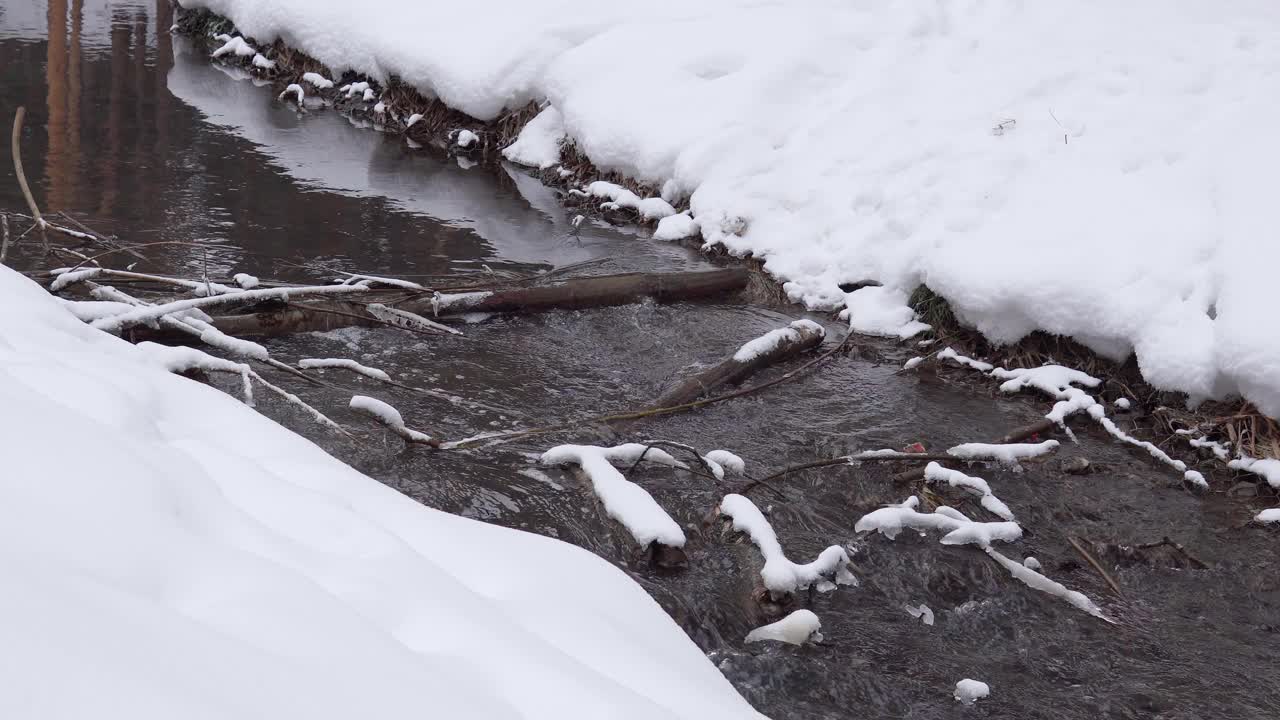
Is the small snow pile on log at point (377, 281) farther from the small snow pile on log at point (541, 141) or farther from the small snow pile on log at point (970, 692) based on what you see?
the small snow pile on log at point (541, 141)

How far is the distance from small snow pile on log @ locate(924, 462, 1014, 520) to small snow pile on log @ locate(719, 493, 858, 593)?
822mm

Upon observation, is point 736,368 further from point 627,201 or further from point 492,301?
point 627,201

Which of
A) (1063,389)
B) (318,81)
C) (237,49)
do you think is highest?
(1063,389)

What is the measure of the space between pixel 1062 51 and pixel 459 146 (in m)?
6.09

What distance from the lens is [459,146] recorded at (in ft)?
36.2

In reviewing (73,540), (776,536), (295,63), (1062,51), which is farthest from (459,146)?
(73,540)

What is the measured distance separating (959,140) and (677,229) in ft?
7.59

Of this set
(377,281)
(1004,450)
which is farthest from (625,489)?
(377,281)

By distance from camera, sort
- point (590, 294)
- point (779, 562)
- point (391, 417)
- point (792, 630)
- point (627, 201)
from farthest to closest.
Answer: point (627, 201) < point (590, 294) < point (391, 417) < point (779, 562) < point (792, 630)

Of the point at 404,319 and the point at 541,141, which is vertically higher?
the point at 404,319

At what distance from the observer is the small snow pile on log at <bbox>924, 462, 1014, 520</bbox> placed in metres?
4.58

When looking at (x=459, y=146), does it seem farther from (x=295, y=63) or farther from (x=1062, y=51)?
(x=1062, y=51)

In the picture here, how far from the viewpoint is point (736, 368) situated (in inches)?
225

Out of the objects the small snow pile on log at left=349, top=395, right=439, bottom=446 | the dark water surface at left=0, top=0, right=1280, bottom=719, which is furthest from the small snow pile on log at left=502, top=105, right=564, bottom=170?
the small snow pile on log at left=349, top=395, right=439, bottom=446
